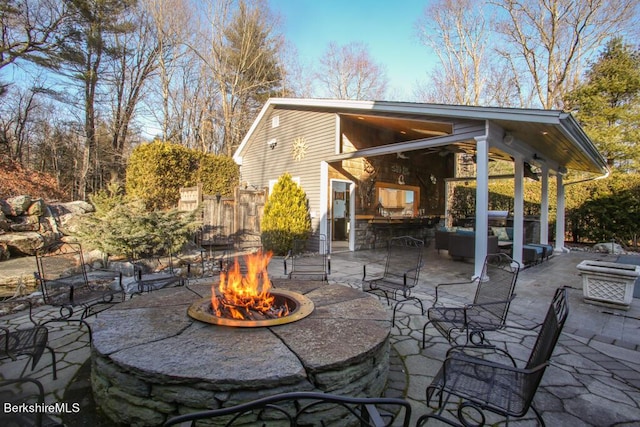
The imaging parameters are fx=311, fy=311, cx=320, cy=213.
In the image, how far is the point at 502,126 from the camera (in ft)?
19.8

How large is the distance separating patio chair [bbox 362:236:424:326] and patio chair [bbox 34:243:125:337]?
10.5 feet

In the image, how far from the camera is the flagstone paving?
2.08 m

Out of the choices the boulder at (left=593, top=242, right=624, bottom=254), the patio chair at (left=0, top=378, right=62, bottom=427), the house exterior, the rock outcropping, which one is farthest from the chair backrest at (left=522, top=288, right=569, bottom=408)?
the boulder at (left=593, top=242, right=624, bottom=254)

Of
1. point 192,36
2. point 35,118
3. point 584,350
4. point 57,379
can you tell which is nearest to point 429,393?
point 584,350

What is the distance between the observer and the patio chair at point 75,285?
10.9 feet

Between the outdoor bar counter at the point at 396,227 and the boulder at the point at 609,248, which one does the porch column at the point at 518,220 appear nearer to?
the outdoor bar counter at the point at 396,227

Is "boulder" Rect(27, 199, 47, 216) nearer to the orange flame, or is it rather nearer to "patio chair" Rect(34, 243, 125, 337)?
"patio chair" Rect(34, 243, 125, 337)

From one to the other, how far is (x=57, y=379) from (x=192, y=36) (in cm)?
1626

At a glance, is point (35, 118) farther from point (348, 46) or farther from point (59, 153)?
point (348, 46)

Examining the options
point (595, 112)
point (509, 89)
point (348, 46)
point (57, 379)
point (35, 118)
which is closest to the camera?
point (57, 379)

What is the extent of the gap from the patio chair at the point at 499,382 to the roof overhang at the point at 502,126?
403 centimetres

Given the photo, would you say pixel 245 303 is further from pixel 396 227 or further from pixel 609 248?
pixel 609 248

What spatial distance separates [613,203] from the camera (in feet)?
32.0

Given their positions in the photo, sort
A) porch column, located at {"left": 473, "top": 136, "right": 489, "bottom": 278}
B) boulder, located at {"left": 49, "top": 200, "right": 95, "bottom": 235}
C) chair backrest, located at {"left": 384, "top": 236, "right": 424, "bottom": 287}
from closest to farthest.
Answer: chair backrest, located at {"left": 384, "top": 236, "right": 424, "bottom": 287} < porch column, located at {"left": 473, "top": 136, "right": 489, "bottom": 278} < boulder, located at {"left": 49, "top": 200, "right": 95, "bottom": 235}
